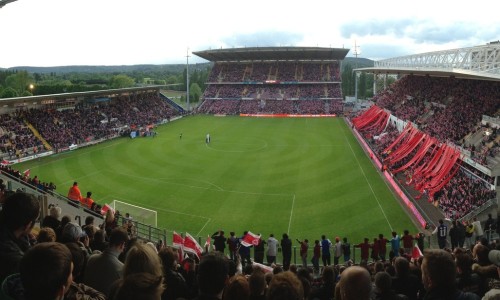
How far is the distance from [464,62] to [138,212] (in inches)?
1080

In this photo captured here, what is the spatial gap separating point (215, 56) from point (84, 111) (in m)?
42.1

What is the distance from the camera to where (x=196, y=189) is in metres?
28.1

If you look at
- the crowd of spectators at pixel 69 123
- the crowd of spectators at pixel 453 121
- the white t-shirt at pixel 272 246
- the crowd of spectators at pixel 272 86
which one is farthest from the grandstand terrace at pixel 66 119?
the crowd of spectators at pixel 453 121

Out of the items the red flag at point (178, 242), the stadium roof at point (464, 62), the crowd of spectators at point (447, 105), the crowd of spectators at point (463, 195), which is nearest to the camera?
the red flag at point (178, 242)

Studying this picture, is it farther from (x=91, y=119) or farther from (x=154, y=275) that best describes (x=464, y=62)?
(x=91, y=119)

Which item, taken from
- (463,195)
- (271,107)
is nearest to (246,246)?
(463,195)

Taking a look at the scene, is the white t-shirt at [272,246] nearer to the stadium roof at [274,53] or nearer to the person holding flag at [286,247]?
the person holding flag at [286,247]

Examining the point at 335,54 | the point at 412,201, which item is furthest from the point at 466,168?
A: the point at 335,54

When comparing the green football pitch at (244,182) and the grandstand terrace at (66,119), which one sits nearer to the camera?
the green football pitch at (244,182)

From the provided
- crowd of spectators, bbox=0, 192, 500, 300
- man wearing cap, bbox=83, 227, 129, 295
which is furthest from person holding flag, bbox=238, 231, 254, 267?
man wearing cap, bbox=83, 227, 129, 295

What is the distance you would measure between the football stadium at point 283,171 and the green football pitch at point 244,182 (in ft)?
0.43

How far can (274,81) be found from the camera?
3374 inches

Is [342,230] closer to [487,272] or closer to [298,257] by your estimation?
[298,257]

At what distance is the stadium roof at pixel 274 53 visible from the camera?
79.6 metres
